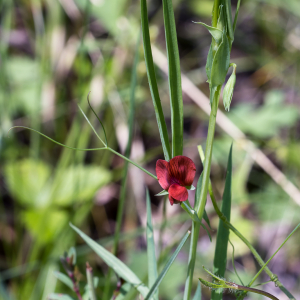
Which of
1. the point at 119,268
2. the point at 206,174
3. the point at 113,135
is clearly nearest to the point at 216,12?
the point at 206,174

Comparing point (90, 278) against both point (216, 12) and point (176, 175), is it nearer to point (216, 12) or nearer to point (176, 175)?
point (176, 175)

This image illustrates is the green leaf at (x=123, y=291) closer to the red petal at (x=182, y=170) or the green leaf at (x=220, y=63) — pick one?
the red petal at (x=182, y=170)

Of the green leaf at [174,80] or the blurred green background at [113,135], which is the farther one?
the blurred green background at [113,135]

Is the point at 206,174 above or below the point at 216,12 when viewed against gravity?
below

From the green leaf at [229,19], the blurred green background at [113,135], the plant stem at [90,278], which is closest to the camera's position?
the green leaf at [229,19]

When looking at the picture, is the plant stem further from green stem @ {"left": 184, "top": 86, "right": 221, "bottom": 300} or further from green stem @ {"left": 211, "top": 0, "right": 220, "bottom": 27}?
green stem @ {"left": 211, "top": 0, "right": 220, "bottom": 27}

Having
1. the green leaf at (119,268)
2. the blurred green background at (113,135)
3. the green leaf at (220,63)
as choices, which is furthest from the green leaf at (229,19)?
the blurred green background at (113,135)
